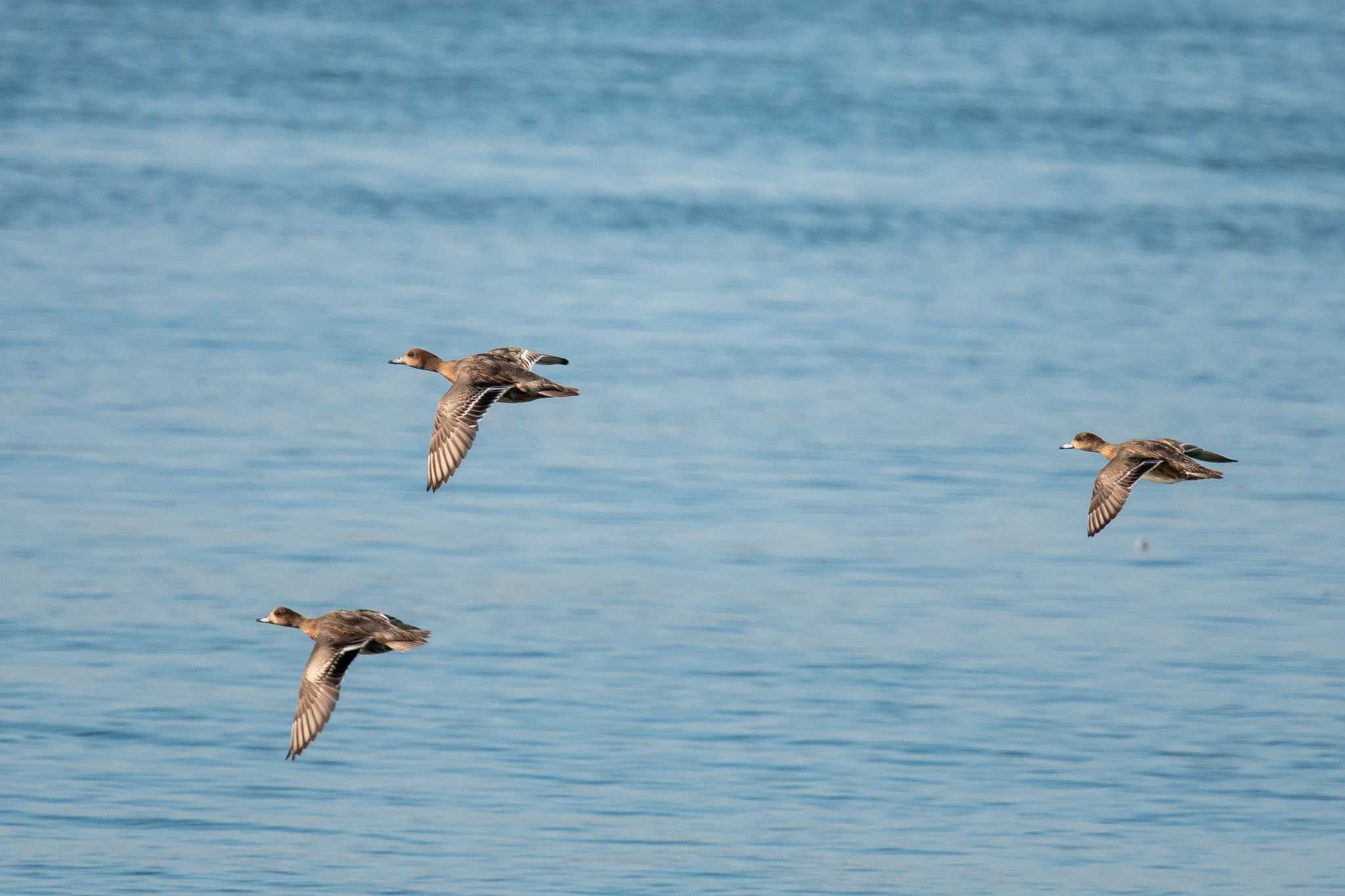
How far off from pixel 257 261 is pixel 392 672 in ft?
53.7

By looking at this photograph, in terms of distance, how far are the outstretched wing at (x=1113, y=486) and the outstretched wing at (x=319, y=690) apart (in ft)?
13.4

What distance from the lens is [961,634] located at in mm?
18734

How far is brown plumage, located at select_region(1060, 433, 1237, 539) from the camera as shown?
13.2m

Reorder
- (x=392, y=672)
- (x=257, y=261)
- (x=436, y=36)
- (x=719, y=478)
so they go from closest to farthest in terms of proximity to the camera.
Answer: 1. (x=392, y=672)
2. (x=719, y=478)
3. (x=257, y=261)
4. (x=436, y=36)

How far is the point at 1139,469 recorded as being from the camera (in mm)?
13594

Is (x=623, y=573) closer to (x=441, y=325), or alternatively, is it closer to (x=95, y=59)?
(x=441, y=325)

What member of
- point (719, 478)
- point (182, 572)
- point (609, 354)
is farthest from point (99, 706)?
point (609, 354)

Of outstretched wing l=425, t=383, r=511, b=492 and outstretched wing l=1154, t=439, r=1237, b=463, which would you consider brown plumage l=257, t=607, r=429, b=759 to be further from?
outstretched wing l=1154, t=439, r=1237, b=463

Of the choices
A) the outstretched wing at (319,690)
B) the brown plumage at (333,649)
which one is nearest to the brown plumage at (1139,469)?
the brown plumage at (333,649)

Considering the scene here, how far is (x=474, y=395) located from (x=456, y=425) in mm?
433

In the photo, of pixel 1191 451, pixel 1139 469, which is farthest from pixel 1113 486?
pixel 1191 451

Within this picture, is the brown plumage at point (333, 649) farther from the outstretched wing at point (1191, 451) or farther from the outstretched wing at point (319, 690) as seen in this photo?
the outstretched wing at point (1191, 451)

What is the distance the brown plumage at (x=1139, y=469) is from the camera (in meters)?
13.2

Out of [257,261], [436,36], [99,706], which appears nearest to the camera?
[99,706]
